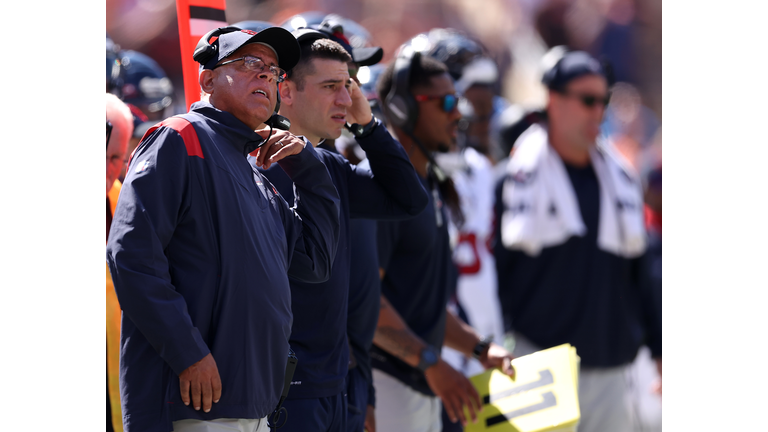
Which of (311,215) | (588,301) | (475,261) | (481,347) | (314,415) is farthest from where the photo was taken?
(475,261)

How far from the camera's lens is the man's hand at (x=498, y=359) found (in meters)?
3.85

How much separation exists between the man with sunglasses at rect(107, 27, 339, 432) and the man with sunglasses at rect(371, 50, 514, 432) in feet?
4.89

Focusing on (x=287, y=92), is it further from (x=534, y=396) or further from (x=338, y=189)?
(x=534, y=396)

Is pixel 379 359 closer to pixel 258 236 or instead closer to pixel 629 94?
pixel 258 236

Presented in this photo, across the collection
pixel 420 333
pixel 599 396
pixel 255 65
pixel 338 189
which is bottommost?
pixel 599 396

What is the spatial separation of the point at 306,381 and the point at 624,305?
2533 millimetres

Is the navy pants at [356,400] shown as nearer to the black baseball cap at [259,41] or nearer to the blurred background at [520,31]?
the black baseball cap at [259,41]

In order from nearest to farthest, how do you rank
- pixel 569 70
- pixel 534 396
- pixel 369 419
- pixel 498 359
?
pixel 369 419, pixel 534 396, pixel 498 359, pixel 569 70

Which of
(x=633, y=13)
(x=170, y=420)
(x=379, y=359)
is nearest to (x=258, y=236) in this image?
(x=170, y=420)

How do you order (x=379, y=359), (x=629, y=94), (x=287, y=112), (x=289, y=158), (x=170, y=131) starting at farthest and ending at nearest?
(x=629, y=94), (x=379, y=359), (x=287, y=112), (x=289, y=158), (x=170, y=131)

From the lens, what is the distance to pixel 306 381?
2.74 metres

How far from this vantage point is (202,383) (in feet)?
6.52

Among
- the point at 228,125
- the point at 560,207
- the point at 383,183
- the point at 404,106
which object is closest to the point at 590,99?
the point at 560,207

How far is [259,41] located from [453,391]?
2042 mm
